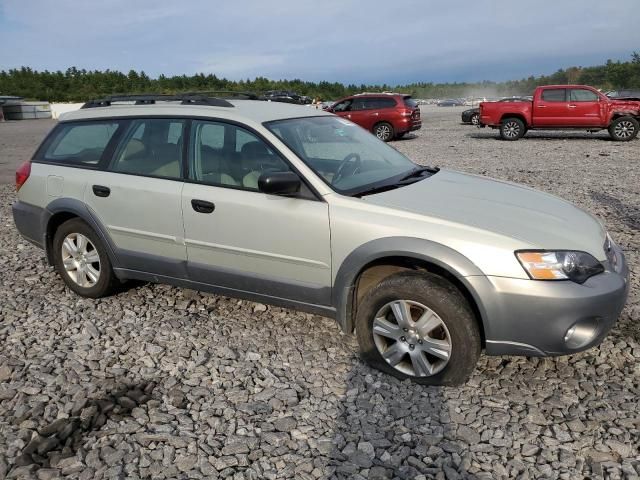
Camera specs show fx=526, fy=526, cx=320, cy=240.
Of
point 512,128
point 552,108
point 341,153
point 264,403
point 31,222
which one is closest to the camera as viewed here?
point 264,403

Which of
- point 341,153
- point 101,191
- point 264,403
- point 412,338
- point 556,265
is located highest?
point 341,153

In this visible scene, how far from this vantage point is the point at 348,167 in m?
3.81

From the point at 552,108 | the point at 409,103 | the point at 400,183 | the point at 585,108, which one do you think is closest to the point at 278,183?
the point at 400,183

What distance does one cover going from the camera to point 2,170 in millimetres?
13938

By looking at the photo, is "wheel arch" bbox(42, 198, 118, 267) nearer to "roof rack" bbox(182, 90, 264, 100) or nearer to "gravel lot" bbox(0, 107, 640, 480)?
"gravel lot" bbox(0, 107, 640, 480)

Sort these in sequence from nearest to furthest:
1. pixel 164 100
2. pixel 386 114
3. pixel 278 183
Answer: pixel 278 183 < pixel 164 100 < pixel 386 114

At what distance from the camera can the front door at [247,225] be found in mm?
3416

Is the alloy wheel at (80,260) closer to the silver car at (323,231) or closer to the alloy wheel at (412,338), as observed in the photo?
the silver car at (323,231)

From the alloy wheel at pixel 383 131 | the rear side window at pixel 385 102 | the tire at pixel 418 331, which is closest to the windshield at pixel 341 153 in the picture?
the tire at pixel 418 331

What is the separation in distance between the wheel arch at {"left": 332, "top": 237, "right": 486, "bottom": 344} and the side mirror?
1.89 feet

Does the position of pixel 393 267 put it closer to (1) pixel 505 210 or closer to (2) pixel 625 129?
(1) pixel 505 210

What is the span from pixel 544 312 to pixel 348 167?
1.67m

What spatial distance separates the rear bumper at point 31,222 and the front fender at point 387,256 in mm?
2918

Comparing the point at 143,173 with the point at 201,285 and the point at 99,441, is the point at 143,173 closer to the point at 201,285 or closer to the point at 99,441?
the point at 201,285
